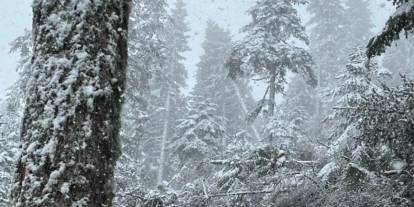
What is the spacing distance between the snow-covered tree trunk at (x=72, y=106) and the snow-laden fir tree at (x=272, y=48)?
1876cm

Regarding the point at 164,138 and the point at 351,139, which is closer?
the point at 351,139

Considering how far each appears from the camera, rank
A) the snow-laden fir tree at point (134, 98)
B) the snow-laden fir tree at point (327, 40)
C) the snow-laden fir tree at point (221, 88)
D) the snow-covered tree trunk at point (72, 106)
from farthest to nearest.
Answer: the snow-laden fir tree at point (327, 40), the snow-laden fir tree at point (221, 88), the snow-laden fir tree at point (134, 98), the snow-covered tree trunk at point (72, 106)

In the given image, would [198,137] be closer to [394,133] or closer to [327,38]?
[394,133]

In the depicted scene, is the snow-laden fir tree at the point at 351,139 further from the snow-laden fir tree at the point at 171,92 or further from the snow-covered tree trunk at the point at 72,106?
the snow-laden fir tree at the point at 171,92

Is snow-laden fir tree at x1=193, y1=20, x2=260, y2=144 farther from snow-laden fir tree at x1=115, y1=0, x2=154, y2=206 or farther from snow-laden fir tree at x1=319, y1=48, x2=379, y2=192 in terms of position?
snow-laden fir tree at x1=319, y1=48, x2=379, y2=192

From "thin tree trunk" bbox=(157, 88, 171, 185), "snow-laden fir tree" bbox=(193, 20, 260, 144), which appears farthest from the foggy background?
"thin tree trunk" bbox=(157, 88, 171, 185)

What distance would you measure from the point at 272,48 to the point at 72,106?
19769mm

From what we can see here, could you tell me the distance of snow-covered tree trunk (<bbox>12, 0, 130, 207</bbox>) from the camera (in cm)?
285

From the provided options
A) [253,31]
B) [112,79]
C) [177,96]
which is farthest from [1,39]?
[112,79]

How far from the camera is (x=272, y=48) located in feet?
72.5

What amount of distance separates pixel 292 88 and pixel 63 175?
4297 cm

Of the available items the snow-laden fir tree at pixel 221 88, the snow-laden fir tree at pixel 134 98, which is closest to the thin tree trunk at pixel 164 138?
the snow-laden fir tree at pixel 221 88

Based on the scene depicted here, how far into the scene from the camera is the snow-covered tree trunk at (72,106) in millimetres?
2852

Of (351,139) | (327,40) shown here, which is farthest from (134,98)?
(327,40)
